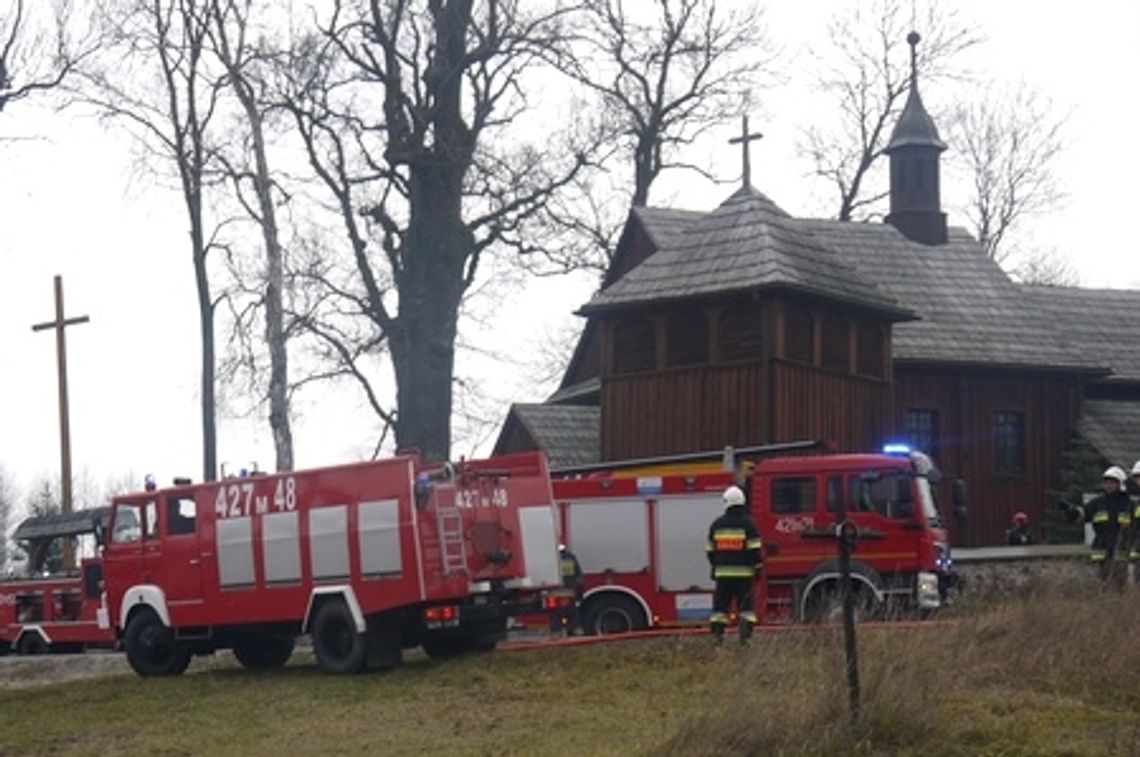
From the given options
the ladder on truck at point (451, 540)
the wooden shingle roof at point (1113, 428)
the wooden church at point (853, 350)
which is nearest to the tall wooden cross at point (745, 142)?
the wooden church at point (853, 350)

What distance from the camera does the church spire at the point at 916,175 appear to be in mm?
54000

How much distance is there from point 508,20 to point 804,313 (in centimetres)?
842

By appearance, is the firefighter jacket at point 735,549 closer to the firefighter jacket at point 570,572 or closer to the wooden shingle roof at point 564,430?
the firefighter jacket at point 570,572

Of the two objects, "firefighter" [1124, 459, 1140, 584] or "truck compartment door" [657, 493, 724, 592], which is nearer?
"firefighter" [1124, 459, 1140, 584]

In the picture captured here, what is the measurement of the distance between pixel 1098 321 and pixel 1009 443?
646cm

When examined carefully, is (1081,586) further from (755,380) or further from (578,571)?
(755,380)

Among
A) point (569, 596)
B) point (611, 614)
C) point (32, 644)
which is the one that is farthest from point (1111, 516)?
point (32, 644)

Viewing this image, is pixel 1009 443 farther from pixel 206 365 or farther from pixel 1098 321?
pixel 206 365

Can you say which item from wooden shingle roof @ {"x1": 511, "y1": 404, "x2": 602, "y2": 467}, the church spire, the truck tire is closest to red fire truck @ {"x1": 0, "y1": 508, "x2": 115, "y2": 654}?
the truck tire

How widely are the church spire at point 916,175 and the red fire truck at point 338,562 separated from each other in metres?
30.5

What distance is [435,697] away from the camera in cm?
2102

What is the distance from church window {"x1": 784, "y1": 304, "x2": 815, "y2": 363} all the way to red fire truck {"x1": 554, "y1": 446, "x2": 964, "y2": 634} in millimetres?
7971

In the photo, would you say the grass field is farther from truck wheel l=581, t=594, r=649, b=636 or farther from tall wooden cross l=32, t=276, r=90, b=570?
tall wooden cross l=32, t=276, r=90, b=570

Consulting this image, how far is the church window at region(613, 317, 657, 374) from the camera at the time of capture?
40875mm
